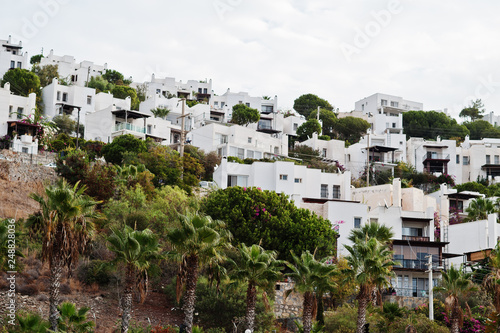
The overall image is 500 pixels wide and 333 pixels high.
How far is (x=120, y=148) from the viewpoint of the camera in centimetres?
5962

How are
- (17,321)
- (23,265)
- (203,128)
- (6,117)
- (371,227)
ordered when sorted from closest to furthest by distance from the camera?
(17,321)
(23,265)
(371,227)
(6,117)
(203,128)

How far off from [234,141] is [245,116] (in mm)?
20495

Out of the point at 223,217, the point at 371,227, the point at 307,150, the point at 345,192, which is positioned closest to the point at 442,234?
the point at 345,192

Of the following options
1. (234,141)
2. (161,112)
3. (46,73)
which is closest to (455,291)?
(234,141)

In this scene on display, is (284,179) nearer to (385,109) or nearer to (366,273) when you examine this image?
(366,273)

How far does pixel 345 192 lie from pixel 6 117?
35.0 meters

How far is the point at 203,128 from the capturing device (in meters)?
79.4

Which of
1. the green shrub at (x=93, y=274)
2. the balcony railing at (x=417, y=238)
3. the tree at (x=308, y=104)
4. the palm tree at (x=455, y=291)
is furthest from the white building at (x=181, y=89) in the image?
the palm tree at (x=455, y=291)

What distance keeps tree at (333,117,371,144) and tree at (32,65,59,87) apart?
43210 millimetres

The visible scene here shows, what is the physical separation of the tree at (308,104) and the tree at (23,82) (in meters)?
50.1

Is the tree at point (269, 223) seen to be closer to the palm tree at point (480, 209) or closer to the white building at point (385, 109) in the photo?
the palm tree at point (480, 209)

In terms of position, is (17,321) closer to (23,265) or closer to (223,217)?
(23,265)

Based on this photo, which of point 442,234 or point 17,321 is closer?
point 17,321

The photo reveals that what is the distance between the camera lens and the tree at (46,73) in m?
95.0
